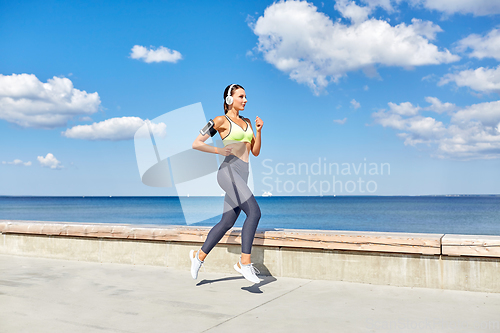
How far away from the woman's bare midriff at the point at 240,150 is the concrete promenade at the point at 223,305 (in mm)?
1445

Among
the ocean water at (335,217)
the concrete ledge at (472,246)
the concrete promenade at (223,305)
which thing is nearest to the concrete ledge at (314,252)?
the concrete ledge at (472,246)

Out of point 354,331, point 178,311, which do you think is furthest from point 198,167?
point 354,331

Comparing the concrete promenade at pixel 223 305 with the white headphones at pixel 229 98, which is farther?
the white headphones at pixel 229 98

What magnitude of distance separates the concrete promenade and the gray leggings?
580mm

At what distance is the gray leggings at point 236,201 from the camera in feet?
13.5

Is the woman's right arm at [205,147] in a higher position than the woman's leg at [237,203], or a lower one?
higher

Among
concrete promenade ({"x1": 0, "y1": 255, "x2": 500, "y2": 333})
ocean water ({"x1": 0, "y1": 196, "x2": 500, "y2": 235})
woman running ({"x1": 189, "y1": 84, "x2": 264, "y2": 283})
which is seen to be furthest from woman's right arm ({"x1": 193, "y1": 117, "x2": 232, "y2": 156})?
ocean water ({"x1": 0, "y1": 196, "x2": 500, "y2": 235})

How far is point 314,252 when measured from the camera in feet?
15.7

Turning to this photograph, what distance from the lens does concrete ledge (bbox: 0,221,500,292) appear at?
4117mm

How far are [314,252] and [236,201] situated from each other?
4.20 feet

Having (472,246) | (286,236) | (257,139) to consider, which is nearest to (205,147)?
(257,139)

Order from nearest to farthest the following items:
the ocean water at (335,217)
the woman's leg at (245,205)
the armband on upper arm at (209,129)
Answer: the woman's leg at (245,205) < the armband on upper arm at (209,129) < the ocean water at (335,217)

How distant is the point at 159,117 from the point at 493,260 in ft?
13.2

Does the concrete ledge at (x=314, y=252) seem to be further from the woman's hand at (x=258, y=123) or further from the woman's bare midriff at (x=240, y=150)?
the woman's hand at (x=258, y=123)
